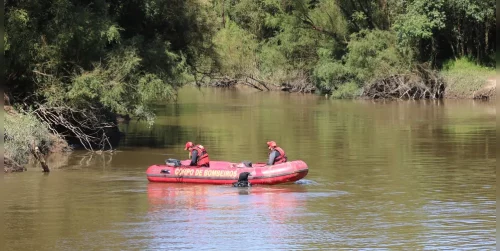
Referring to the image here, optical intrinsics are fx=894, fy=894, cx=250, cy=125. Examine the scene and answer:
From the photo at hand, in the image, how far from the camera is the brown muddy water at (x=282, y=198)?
60.2 feet

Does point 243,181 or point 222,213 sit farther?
point 243,181

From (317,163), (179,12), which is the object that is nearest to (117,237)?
(317,163)

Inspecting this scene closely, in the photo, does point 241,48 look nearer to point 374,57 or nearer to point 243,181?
point 374,57

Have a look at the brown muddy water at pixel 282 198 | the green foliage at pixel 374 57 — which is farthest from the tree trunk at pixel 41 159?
the green foliage at pixel 374 57

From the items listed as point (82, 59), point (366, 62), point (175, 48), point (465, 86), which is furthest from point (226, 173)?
point (366, 62)

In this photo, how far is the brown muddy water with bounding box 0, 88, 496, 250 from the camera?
18.4m

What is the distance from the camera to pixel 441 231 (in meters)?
18.8

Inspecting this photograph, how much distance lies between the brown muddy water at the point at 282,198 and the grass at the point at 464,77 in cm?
1410

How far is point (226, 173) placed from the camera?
79.3ft

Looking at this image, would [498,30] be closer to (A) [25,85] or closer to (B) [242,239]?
(B) [242,239]

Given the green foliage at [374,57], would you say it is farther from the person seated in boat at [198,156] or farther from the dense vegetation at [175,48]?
the person seated in boat at [198,156]

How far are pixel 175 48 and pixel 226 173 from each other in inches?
507

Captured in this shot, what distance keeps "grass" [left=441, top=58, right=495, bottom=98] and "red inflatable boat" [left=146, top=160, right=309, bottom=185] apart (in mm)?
30784

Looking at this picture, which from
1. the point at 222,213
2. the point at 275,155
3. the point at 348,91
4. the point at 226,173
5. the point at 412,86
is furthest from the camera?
the point at 348,91
